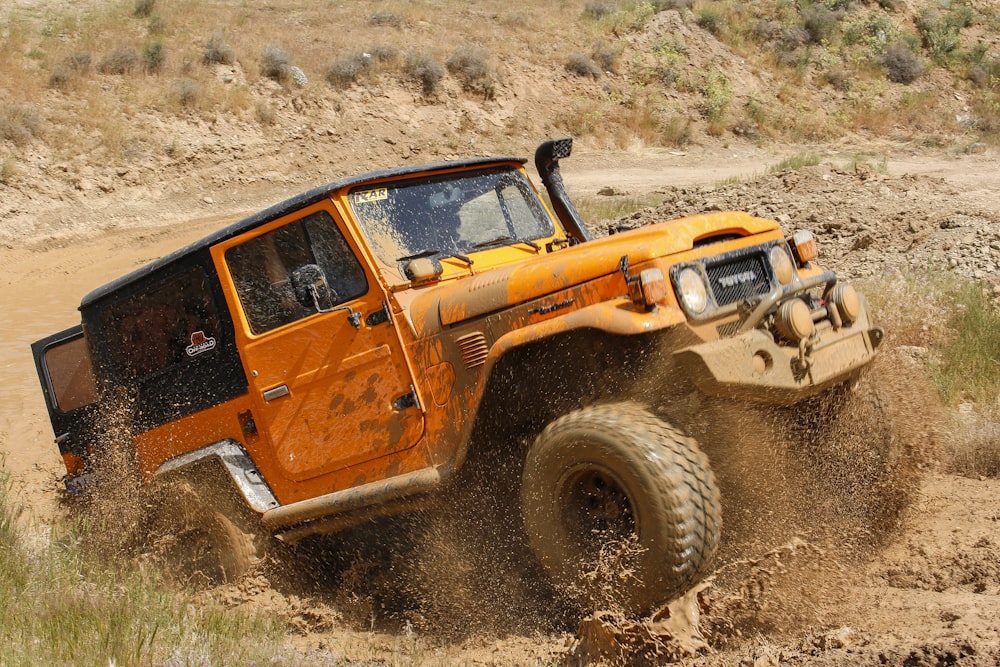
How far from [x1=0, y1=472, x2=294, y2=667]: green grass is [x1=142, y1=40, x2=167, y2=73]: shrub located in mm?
19822

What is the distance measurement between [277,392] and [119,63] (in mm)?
20579

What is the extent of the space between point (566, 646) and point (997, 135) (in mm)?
20057

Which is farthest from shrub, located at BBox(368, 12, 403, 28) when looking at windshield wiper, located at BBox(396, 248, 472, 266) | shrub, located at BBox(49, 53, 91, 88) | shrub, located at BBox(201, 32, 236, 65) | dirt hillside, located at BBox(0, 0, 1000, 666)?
windshield wiper, located at BBox(396, 248, 472, 266)

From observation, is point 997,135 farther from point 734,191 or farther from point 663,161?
point 734,191

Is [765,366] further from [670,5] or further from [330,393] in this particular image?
[670,5]

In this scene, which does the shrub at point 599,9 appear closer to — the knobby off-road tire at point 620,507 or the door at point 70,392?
the door at point 70,392

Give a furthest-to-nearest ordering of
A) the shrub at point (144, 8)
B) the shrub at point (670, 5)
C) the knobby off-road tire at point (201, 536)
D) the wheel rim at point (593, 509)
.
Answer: the shrub at point (670, 5)
the shrub at point (144, 8)
the knobby off-road tire at point (201, 536)
the wheel rim at point (593, 509)

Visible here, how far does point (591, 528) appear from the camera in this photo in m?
3.98

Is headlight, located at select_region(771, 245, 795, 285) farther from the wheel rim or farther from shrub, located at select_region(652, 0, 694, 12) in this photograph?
shrub, located at select_region(652, 0, 694, 12)

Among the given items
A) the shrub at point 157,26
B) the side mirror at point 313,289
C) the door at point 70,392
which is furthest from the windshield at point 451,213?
the shrub at point 157,26

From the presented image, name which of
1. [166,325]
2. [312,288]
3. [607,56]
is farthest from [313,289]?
[607,56]

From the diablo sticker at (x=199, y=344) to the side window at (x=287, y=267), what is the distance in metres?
0.35

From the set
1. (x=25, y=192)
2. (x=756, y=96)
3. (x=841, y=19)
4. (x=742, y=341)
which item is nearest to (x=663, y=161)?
(x=756, y=96)

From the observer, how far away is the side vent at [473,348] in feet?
14.1
